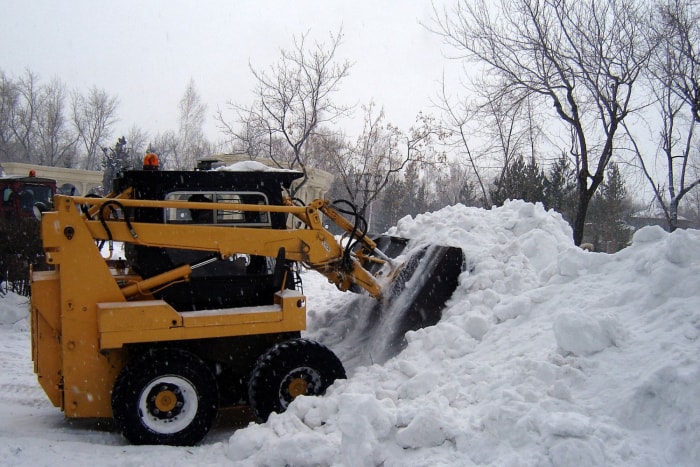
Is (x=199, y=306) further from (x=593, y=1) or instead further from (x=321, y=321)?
(x=593, y=1)

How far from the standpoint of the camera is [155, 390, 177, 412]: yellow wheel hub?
15.6 ft

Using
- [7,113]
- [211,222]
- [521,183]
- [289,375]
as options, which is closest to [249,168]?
[211,222]

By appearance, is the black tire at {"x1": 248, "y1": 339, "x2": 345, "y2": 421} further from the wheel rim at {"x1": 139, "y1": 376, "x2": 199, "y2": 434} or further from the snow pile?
the snow pile

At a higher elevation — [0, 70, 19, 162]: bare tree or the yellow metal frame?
[0, 70, 19, 162]: bare tree

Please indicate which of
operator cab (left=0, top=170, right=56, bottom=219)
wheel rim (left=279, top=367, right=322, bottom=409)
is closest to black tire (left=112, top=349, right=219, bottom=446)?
wheel rim (left=279, top=367, right=322, bottom=409)

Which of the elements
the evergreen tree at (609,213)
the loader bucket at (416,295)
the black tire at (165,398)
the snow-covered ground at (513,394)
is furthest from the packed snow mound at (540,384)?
the evergreen tree at (609,213)

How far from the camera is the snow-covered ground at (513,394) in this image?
3508mm

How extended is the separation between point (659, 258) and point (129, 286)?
175 inches

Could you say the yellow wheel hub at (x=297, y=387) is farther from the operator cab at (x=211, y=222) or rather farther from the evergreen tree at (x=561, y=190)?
the evergreen tree at (x=561, y=190)

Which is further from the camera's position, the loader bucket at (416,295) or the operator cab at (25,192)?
the operator cab at (25,192)

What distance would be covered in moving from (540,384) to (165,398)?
2904 mm

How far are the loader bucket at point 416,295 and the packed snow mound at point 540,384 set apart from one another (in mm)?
284

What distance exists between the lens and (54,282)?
15.7ft

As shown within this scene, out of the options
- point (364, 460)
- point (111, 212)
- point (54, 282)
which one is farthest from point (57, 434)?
point (364, 460)
